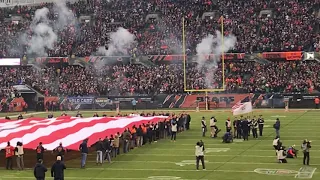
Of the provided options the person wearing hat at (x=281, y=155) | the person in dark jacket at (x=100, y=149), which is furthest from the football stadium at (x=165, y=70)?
the person wearing hat at (x=281, y=155)

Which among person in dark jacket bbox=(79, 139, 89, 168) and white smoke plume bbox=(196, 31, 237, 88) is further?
white smoke plume bbox=(196, 31, 237, 88)

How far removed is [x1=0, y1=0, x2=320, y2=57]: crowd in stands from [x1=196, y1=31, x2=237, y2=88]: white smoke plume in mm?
675

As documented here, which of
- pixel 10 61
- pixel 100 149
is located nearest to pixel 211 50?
pixel 10 61

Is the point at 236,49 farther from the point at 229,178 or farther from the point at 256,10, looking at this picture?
the point at 229,178

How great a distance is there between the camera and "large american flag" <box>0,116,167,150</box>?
23.8 meters

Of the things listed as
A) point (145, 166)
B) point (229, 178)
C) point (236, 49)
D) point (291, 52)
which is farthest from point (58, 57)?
point (229, 178)

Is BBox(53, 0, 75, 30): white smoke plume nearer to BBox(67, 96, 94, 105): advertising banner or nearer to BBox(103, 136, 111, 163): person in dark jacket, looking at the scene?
BBox(67, 96, 94, 105): advertising banner

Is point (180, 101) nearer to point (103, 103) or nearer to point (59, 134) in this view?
point (103, 103)

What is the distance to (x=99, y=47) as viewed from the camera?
58781 mm

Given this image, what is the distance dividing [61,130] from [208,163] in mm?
6664

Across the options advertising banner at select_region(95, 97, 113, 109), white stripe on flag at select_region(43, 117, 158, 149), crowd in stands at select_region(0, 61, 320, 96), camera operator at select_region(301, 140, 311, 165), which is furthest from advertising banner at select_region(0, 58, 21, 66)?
camera operator at select_region(301, 140, 311, 165)

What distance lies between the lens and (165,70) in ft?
179

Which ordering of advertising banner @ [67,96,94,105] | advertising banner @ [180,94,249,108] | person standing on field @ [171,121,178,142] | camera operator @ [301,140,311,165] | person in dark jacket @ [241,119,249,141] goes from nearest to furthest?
camera operator @ [301,140,311,165] < person in dark jacket @ [241,119,249,141] < person standing on field @ [171,121,178,142] < advertising banner @ [180,94,249,108] < advertising banner @ [67,96,94,105]

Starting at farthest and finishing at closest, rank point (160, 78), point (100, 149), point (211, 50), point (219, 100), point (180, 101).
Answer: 1. point (211, 50)
2. point (160, 78)
3. point (180, 101)
4. point (219, 100)
5. point (100, 149)
